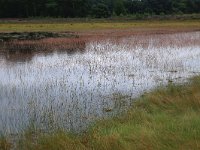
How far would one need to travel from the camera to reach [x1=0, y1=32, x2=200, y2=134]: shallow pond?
13836 millimetres

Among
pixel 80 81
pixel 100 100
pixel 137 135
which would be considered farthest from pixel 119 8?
pixel 137 135

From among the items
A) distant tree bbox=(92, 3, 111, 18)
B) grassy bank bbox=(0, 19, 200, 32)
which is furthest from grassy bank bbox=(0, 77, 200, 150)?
distant tree bbox=(92, 3, 111, 18)

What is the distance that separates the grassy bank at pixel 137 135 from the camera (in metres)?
9.55

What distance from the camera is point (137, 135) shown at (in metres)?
10.0

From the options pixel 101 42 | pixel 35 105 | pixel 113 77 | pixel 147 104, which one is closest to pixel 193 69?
pixel 113 77

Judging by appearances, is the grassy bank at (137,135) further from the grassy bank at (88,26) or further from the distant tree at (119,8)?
the distant tree at (119,8)

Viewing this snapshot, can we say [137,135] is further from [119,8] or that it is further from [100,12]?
[119,8]

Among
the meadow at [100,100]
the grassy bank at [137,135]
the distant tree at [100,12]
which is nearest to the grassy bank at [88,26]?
the distant tree at [100,12]

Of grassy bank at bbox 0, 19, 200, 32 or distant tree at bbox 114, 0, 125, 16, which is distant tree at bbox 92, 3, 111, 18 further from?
grassy bank at bbox 0, 19, 200, 32

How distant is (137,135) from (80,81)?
11.0 meters

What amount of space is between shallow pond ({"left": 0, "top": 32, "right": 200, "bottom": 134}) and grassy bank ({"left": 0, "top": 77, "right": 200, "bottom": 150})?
1162 mm

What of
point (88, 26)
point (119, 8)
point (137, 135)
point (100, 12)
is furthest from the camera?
point (119, 8)

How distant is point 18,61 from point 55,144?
63.1 ft

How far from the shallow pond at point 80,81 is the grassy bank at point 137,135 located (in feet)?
3.81
